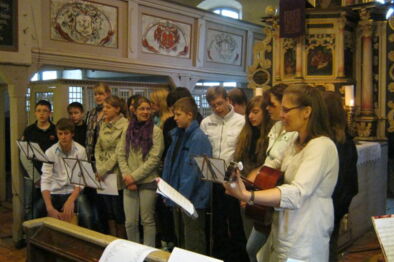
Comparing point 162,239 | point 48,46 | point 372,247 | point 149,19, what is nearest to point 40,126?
point 48,46

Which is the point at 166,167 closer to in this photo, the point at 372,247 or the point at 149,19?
the point at 372,247

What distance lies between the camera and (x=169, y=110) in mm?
3867

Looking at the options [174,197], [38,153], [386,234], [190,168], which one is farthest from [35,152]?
[386,234]

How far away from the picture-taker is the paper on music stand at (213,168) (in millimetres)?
2373

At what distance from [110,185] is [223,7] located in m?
7.61

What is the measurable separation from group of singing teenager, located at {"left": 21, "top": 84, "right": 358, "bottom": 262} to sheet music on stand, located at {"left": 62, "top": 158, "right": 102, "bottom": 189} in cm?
19

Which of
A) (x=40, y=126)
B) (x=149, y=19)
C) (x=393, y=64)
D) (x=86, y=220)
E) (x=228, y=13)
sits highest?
(x=228, y=13)

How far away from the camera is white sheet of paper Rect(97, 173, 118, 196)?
3.32 m

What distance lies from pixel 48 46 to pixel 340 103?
12.6 feet

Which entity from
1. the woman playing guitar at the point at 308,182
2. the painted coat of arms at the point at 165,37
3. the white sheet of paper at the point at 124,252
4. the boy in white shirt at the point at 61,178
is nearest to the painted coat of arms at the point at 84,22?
the painted coat of arms at the point at 165,37

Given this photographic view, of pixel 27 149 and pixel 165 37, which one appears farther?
pixel 165 37

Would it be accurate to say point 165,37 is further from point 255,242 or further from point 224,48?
point 255,242

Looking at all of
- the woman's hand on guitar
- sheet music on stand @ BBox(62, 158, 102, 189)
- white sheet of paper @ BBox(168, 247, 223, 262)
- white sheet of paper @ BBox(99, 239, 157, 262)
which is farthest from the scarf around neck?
white sheet of paper @ BBox(168, 247, 223, 262)

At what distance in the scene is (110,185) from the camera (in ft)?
11.0
